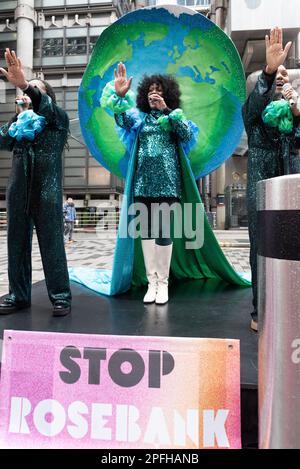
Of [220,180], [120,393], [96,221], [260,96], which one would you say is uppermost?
[220,180]

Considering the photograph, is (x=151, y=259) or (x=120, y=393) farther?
(x=151, y=259)

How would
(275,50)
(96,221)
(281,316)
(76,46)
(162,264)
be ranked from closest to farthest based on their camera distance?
1. (281,316)
2. (275,50)
3. (162,264)
4. (96,221)
5. (76,46)

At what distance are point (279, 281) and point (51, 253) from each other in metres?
1.55

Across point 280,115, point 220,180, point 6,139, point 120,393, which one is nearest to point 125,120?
point 6,139

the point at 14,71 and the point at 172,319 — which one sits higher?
the point at 14,71

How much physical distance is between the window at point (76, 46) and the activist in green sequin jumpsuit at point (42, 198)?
818 inches

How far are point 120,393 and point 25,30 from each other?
2226cm

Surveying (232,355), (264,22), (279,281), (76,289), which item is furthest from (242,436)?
(264,22)

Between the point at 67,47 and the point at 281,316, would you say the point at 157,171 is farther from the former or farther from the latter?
the point at 67,47

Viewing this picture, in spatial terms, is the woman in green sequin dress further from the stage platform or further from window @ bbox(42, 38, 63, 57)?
window @ bbox(42, 38, 63, 57)

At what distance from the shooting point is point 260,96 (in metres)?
1.74

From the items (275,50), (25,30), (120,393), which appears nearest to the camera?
(120,393)

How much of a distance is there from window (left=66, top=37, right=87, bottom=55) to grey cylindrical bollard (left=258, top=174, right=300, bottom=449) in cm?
2228

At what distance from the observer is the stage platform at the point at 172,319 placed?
130cm
